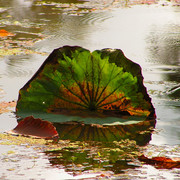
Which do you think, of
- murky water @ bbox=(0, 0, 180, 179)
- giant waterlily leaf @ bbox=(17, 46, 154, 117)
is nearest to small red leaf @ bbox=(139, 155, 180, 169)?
murky water @ bbox=(0, 0, 180, 179)

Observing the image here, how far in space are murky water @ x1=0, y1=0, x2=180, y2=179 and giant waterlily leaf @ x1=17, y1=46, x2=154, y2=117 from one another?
0.51 ft

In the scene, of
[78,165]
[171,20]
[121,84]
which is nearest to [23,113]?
[121,84]

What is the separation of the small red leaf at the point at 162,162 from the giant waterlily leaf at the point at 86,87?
657 mm

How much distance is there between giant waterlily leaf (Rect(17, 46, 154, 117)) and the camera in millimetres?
2484

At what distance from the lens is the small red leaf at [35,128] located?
218 cm

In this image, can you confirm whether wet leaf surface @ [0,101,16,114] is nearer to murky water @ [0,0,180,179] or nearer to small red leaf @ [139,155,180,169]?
murky water @ [0,0,180,179]

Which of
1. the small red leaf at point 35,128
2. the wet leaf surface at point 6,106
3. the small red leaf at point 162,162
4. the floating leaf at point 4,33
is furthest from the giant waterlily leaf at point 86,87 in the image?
the floating leaf at point 4,33

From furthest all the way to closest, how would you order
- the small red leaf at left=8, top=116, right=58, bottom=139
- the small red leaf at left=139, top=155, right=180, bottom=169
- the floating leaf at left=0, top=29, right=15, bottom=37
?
1. the floating leaf at left=0, top=29, right=15, bottom=37
2. the small red leaf at left=8, top=116, right=58, bottom=139
3. the small red leaf at left=139, top=155, right=180, bottom=169

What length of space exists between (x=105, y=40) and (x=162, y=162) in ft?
10.0

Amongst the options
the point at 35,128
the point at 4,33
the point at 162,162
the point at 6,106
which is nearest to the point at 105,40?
the point at 4,33

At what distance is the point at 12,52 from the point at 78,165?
265 cm

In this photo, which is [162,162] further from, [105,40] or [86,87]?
[105,40]

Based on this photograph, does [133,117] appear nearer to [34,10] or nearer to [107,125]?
[107,125]

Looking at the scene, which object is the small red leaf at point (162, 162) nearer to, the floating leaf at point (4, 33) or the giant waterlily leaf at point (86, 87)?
the giant waterlily leaf at point (86, 87)
